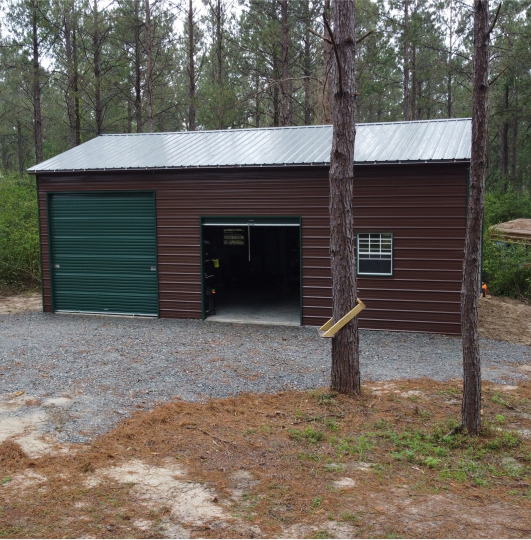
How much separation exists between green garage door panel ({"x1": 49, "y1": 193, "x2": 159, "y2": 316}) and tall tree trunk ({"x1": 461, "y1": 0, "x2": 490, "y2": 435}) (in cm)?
816

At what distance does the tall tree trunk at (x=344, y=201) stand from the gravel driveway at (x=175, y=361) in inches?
32.2

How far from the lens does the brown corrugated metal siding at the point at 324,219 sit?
34.9 feet

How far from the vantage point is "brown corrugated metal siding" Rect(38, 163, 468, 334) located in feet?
34.9

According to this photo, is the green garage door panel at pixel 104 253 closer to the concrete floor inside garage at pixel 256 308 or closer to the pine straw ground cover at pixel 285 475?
the concrete floor inside garage at pixel 256 308

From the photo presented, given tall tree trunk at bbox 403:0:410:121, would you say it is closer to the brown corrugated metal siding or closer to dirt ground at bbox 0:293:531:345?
dirt ground at bbox 0:293:531:345

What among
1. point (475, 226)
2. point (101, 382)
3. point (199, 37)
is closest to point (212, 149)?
point (101, 382)

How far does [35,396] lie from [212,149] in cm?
745

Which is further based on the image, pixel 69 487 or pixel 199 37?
pixel 199 37

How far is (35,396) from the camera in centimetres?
706

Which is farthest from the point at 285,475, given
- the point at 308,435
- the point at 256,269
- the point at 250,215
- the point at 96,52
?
the point at 96,52

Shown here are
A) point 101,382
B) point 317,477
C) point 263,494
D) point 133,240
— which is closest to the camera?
point 263,494

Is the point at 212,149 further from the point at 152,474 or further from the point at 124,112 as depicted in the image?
the point at 124,112

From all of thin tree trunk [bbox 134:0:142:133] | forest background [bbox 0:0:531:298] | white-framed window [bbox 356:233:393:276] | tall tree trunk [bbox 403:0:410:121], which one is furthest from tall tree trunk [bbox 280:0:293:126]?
white-framed window [bbox 356:233:393:276]

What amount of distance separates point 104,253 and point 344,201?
7.48 m
